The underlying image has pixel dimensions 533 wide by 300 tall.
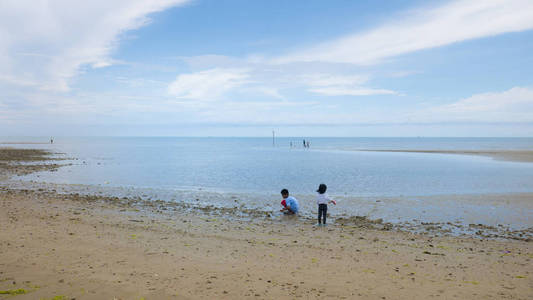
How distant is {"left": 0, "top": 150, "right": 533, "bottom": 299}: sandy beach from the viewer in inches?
282

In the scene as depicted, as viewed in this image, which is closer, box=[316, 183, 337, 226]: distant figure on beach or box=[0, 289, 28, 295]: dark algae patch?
box=[0, 289, 28, 295]: dark algae patch

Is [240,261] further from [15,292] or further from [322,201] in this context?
[322,201]

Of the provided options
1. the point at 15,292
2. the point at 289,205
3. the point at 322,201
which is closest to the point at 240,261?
the point at 15,292

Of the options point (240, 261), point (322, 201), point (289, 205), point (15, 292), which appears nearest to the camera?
point (15, 292)

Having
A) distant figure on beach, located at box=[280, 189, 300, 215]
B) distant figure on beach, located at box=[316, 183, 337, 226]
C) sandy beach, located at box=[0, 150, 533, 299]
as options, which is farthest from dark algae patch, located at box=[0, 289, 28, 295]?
distant figure on beach, located at box=[280, 189, 300, 215]

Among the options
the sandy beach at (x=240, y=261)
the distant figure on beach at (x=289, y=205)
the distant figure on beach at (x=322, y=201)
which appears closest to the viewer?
the sandy beach at (x=240, y=261)

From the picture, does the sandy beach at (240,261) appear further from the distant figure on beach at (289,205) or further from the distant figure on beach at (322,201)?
the distant figure on beach at (289,205)

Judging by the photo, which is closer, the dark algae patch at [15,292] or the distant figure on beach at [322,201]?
the dark algae patch at [15,292]

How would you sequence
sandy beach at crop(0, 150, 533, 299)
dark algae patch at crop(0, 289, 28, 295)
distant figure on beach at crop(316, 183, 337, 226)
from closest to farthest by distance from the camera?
dark algae patch at crop(0, 289, 28, 295), sandy beach at crop(0, 150, 533, 299), distant figure on beach at crop(316, 183, 337, 226)

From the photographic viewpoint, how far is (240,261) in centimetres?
923

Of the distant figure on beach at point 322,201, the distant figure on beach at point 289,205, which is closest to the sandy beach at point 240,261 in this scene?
the distant figure on beach at point 322,201

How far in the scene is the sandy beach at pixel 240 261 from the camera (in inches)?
282

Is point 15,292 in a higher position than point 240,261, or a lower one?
higher

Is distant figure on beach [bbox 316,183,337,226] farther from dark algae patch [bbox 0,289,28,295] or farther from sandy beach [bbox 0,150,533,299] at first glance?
dark algae patch [bbox 0,289,28,295]
